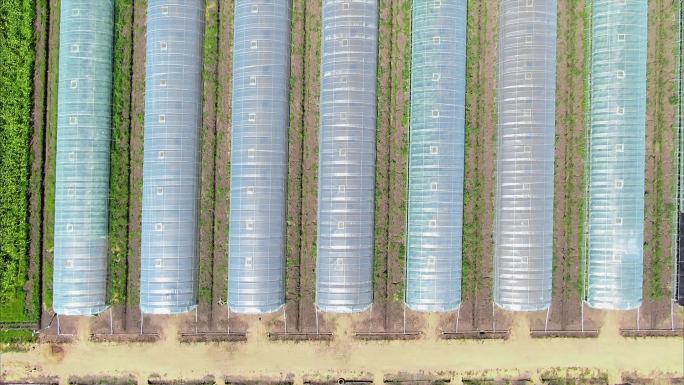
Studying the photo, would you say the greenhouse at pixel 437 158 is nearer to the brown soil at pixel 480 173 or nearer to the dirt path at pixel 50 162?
the brown soil at pixel 480 173

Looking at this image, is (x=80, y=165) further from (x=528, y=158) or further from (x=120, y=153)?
(x=528, y=158)

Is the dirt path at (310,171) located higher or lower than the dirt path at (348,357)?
higher

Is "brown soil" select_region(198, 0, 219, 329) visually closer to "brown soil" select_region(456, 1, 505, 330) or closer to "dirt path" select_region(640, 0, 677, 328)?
"brown soil" select_region(456, 1, 505, 330)

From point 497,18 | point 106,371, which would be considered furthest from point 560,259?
point 106,371

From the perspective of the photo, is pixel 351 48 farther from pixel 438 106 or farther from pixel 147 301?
pixel 147 301

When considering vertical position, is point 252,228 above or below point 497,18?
below

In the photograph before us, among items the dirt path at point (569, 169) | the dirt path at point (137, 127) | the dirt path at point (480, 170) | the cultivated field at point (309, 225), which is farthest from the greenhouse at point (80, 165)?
the dirt path at point (569, 169)

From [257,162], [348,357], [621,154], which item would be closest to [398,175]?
[257,162]
